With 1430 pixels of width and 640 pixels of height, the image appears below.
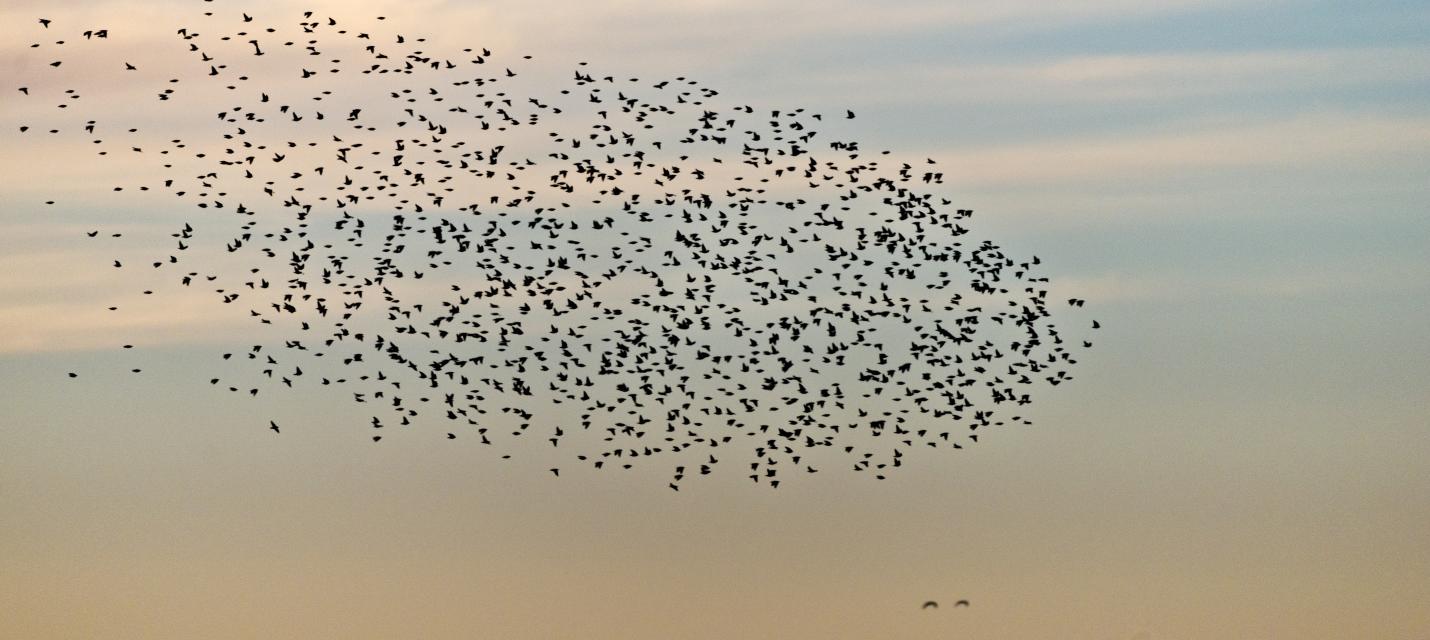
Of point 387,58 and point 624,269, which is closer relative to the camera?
point 387,58

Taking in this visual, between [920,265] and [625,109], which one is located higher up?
[625,109]

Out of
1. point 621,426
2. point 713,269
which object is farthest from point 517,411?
point 713,269

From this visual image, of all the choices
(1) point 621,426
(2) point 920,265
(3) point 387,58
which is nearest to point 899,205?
(2) point 920,265

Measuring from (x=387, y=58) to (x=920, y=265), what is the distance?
59.9 feet

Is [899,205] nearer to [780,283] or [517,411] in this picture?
[780,283]

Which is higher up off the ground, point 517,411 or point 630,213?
point 630,213

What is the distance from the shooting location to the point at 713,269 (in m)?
70.6

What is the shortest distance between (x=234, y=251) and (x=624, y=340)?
43.4ft

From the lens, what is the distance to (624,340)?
230ft

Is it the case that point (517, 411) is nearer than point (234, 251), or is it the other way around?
point (234, 251)

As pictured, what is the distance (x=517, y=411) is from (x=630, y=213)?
24.2 ft

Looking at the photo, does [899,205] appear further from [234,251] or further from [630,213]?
[234,251]

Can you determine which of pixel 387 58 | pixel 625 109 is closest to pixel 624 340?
pixel 625 109

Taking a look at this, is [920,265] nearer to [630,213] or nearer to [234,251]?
[630,213]
